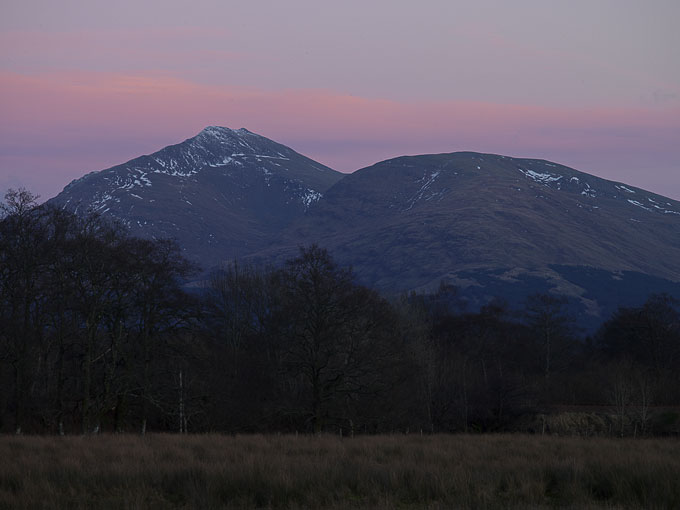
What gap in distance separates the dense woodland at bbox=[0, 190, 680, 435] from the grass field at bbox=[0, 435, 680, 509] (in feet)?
53.1

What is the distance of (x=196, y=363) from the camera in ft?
139

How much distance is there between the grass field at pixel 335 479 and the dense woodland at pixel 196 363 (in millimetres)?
16171

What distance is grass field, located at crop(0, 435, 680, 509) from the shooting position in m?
11.9

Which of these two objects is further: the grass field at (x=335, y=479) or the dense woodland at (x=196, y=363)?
the dense woodland at (x=196, y=363)

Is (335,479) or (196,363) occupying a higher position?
(335,479)

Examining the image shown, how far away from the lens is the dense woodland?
32688 mm

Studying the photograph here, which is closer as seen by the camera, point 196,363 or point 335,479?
point 335,479

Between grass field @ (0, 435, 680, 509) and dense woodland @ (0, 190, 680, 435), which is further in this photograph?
dense woodland @ (0, 190, 680, 435)

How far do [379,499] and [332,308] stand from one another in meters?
28.1

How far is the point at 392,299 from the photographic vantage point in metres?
91.7

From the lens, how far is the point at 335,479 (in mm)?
13438

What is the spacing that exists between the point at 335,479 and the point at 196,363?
3029 centimetres

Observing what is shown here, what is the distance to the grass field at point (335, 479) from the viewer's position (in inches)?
468

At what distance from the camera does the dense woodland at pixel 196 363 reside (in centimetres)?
3269
